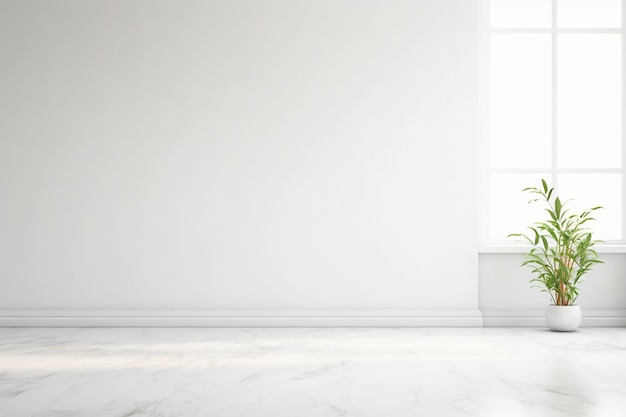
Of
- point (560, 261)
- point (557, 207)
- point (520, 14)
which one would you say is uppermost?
point (520, 14)

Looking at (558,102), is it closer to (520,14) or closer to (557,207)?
(520,14)

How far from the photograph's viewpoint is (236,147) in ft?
14.0

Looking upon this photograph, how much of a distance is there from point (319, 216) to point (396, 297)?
0.75 metres

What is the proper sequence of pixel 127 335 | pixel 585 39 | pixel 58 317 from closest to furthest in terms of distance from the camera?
1. pixel 127 335
2. pixel 58 317
3. pixel 585 39

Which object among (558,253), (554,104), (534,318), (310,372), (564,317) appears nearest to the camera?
(310,372)

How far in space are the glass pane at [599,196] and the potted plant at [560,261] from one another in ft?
0.44

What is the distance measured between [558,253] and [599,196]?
2.26 ft

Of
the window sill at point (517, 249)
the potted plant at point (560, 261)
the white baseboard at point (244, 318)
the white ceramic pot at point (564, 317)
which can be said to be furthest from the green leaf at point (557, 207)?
the white baseboard at point (244, 318)

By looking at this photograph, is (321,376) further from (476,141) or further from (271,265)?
(476,141)

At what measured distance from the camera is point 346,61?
430 centimetres

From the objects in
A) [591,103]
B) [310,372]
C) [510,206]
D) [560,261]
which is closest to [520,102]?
[591,103]

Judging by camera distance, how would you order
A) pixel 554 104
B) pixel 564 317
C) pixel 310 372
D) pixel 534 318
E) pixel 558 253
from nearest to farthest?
pixel 310 372 < pixel 564 317 < pixel 558 253 < pixel 534 318 < pixel 554 104

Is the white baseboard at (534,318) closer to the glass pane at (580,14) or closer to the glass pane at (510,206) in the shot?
the glass pane at (510,206)

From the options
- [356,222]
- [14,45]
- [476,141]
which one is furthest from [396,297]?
[14,45]
